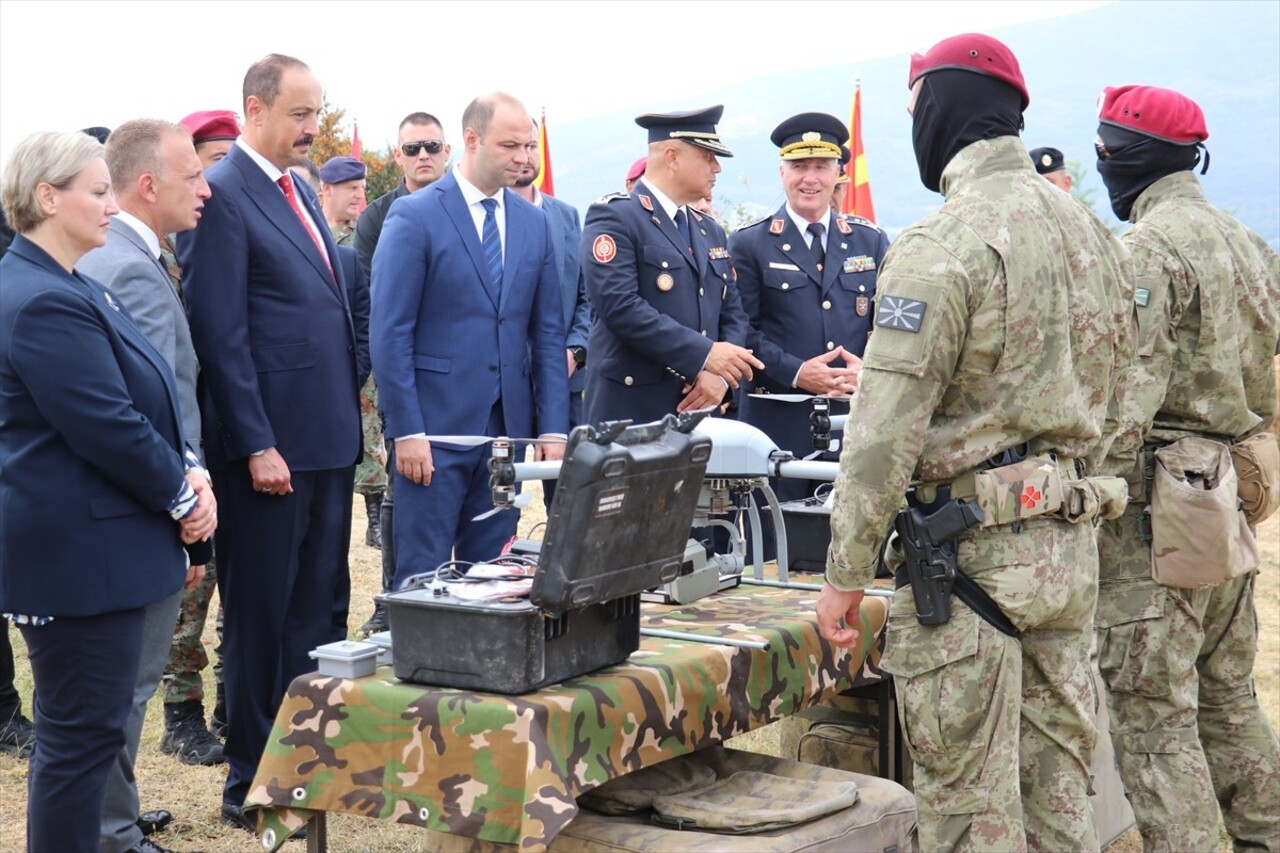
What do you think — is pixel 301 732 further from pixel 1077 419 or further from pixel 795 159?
pixel 795 159

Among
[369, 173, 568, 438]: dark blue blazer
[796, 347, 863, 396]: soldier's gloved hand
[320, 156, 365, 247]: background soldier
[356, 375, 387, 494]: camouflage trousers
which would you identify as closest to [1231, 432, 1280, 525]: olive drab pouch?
[796, 347, 863, 396]: soldier's gloved hand

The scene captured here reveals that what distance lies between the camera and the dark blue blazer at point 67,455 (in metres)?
2.88

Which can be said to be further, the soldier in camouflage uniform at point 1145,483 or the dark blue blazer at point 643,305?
the dark blue blazer at point 643,305

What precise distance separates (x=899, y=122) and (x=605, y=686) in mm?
140981

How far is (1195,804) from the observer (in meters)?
3.51

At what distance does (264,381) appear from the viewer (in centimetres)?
387

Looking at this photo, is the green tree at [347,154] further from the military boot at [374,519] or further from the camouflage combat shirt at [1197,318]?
the camouflage combat shirt at [1197,318]

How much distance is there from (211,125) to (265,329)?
1.28 meters

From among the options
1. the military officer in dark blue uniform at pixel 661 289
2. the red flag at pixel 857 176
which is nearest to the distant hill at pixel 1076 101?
the red flag at pixel 857 176

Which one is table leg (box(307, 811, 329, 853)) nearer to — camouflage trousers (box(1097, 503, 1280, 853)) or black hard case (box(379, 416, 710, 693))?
black hard case (box(379, 416, 710, 693))

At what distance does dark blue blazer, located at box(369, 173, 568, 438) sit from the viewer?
4.39 metres

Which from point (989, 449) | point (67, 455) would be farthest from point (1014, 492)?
point (67, 455)

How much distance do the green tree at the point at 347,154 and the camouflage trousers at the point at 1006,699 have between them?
1444 cm

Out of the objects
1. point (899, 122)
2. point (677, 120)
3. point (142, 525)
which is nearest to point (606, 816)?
point (142, 525)
